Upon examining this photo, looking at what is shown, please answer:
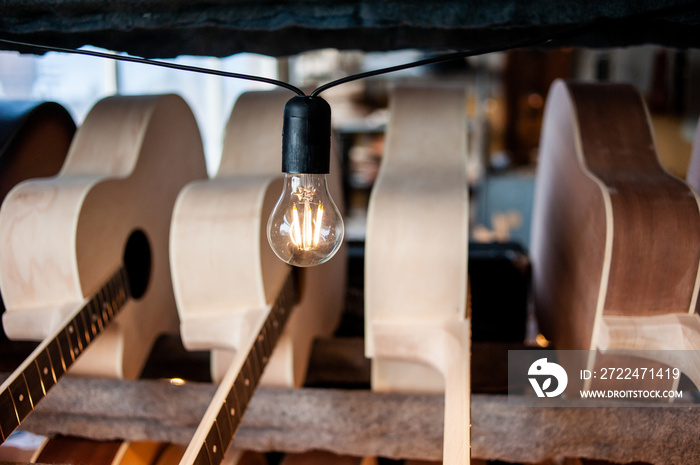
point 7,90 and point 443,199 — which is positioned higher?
point 7,90

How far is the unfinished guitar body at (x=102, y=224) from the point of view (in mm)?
681

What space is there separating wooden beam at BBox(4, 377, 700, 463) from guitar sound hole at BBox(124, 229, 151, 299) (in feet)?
0.62

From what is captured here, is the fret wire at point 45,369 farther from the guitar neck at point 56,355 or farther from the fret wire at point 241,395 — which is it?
the fret wire at point 241,395

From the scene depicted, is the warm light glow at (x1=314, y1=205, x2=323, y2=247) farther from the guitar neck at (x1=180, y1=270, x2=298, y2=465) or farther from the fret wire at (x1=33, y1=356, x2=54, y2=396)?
the fret wire at (x1=33, y1=356, x2=54, y2=396)

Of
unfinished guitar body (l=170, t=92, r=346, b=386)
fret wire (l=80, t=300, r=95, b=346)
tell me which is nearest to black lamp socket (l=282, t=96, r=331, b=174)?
unfinished guitar body (l=170, t=92, r=346, b=386)

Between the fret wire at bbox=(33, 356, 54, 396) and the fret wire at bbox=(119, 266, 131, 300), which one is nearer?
the fret wire at bbox=(33, 356, 54, 396)

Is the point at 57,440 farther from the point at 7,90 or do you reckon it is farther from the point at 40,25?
the point at 7,90

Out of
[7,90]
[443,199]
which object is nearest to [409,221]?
[443,199]

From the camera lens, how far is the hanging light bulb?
45 centimetres

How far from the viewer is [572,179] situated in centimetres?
79

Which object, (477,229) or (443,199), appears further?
(477,229)

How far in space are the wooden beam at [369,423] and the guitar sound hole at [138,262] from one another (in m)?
0.19

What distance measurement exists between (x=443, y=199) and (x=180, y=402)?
382 mm

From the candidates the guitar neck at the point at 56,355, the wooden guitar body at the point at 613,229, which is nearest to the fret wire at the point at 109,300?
the guitar neck at the point at 56,355
